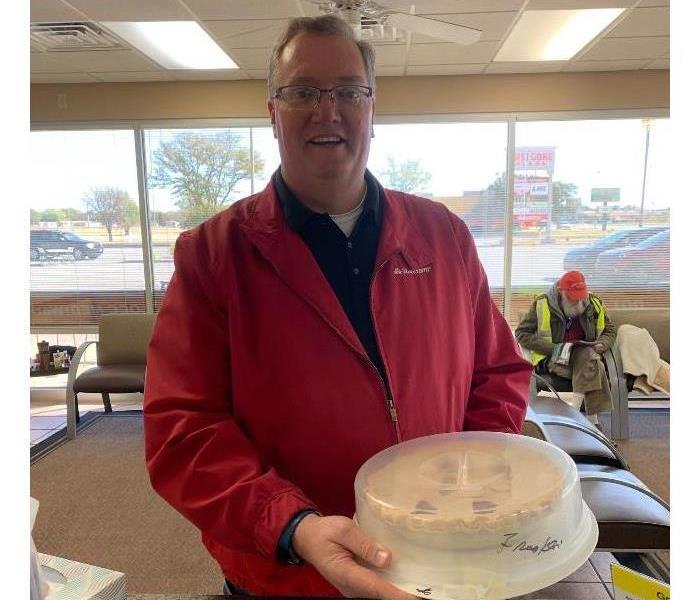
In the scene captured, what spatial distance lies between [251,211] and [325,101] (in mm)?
272

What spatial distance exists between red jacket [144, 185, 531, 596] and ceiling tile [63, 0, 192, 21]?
3.14 metres

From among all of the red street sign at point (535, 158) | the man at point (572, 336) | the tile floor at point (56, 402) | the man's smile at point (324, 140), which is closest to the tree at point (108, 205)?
the tile floor at point (56, 402)

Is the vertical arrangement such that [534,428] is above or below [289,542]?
below

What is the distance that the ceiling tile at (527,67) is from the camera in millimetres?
5188

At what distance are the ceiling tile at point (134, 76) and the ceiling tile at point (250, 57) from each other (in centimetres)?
82

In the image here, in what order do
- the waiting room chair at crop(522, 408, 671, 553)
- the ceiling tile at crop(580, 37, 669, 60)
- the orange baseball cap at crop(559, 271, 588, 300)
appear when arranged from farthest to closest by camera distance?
1. the ceiling tile at crop(580, 37, 669, 60)
2. the orange baseball cap at crop(559, 271, 588, 300)
3. the waiting room chair at crop(522, 408, 671, 553)

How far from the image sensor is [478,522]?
727mm

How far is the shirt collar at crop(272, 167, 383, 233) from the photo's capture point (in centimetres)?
120

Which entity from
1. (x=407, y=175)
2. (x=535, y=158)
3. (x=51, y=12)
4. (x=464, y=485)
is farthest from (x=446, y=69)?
(x=464, y=485)

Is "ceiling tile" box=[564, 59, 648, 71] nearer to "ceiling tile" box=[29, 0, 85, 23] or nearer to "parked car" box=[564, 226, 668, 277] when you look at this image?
"parked car" box=[564, 226, 668, 277]

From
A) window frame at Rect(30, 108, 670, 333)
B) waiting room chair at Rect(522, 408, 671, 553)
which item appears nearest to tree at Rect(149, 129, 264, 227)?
window frame at Rect(30, 108, 670, 333)

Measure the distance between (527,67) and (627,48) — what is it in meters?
0.85

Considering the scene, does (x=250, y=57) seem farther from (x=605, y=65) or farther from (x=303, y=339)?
(x=303, y=339)

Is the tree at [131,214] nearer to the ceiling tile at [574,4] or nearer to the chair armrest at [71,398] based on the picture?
the chair armrest at [71,398]
